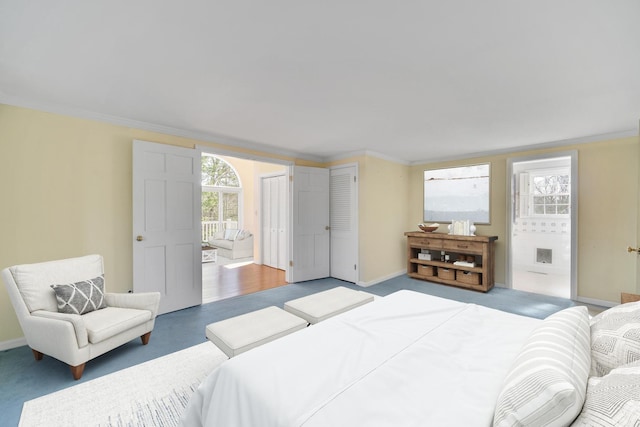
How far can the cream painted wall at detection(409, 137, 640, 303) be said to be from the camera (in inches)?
140

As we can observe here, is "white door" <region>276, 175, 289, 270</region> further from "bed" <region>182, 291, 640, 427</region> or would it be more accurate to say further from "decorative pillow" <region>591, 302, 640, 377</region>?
"decorative pillow" <region>591, 302, 640, 377</region>

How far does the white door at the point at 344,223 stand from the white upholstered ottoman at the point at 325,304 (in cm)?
195

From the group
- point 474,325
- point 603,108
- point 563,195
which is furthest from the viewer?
point 563,195

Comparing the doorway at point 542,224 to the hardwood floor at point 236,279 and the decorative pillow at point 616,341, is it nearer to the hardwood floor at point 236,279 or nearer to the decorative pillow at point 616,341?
the decorative pillow at point 616,341

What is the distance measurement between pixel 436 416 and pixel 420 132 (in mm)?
3401

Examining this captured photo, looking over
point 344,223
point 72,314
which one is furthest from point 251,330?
point 344,223

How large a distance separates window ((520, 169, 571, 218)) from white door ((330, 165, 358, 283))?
4174 millimetres

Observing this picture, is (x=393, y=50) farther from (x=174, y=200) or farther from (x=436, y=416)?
(x=174, y=200)

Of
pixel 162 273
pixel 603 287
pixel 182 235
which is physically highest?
pixel 182 235

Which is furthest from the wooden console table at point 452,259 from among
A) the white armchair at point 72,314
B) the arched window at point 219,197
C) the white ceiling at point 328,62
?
the arched window at point 219,197

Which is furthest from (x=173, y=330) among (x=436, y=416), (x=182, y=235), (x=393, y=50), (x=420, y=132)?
(x=420, y=132)

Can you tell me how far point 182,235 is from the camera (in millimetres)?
3586

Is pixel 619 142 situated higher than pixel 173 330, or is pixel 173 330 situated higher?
pixel 619 142

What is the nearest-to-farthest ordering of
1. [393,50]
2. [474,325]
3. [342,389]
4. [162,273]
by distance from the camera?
[342,389] < [474,325] < [393,50] < [162,273]
